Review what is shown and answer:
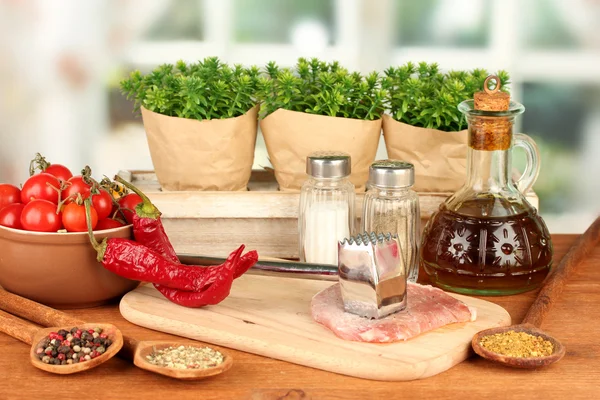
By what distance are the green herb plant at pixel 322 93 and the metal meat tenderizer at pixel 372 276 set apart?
0.40 metres

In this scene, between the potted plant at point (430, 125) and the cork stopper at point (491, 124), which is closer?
the cork stopper at point (491, 124)

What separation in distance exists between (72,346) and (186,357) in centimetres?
15

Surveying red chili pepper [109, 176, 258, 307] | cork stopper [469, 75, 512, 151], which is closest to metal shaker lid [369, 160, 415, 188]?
cork stopper [469, 75, 512, 151]

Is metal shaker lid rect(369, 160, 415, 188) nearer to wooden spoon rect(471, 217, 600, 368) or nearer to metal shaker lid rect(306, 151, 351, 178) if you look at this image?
metal shaker lid rect(306, 151, 351, 178)

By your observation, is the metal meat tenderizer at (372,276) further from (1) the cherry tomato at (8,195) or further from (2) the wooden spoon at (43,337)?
(1) the cherry tomato at (8,195)

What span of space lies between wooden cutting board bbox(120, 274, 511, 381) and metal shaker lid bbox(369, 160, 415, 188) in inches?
7.9

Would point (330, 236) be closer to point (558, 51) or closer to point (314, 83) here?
point (314, 83)

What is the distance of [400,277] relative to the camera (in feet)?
4.20

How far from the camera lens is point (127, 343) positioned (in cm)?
121

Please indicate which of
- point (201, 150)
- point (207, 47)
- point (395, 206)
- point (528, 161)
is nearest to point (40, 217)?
point (201, 150)

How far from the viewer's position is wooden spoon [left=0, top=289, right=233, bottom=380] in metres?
1.13

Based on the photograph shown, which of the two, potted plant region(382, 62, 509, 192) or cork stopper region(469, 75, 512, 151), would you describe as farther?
potted plant region(382, 62, 509, 192)

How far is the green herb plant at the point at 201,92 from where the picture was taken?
160cm

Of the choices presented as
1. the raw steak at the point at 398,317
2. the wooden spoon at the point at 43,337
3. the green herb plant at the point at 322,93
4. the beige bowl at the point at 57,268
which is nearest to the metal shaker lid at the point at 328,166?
the green herb plant at the point at 322,93
